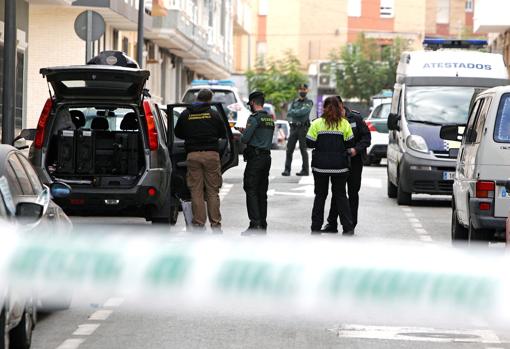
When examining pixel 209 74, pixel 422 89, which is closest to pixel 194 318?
pixel 422 89

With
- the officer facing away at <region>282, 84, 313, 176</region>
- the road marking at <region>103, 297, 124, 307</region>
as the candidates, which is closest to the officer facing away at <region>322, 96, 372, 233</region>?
the road marking at <region>103, 297, 124, 307</region>

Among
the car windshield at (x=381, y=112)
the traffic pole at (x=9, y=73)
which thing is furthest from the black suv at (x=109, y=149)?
the car windshield at (x=381, y=112)

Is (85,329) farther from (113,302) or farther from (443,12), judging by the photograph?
(443,12)

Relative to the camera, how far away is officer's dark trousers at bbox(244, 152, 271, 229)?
682 inches

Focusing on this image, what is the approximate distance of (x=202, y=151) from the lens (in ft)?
54.4

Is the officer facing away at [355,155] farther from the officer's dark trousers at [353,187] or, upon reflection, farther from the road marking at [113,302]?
the road marking at [113,302]

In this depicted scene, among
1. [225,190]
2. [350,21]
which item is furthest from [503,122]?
[350,21]

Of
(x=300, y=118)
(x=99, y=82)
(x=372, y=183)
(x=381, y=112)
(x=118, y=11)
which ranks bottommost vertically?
(x=372, y=183)

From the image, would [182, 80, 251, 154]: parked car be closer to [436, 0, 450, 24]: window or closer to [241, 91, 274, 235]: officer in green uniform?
[241, 91, 274, 235]: officer in green uniform

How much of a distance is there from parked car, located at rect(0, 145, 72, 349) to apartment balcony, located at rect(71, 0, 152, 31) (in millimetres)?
26965

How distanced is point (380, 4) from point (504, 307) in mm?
91948

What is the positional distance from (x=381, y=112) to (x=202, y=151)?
23201 millimetres

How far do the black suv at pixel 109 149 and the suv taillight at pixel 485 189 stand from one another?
145 inches

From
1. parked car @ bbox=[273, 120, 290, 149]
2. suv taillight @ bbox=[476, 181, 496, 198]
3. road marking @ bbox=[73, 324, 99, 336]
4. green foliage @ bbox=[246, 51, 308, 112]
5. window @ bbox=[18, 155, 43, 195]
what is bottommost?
parked car @ bbox=[273, 120, 290, 149]
